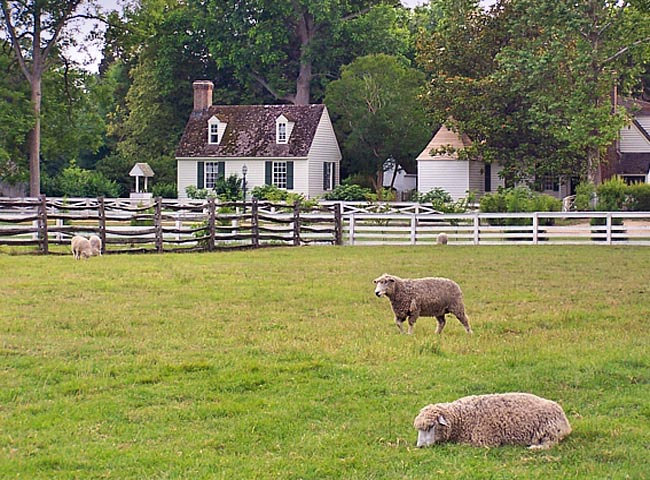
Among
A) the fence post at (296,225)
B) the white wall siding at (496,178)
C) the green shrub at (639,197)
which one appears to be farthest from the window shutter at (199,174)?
the fence post at (296,225)

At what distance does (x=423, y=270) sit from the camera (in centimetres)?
2069

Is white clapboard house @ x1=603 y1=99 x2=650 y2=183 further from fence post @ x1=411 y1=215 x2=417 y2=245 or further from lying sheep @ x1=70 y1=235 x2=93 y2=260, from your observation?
lying sheep @ x1=70 y1=235 x2=93 y2=260

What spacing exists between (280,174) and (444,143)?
30.4 ft

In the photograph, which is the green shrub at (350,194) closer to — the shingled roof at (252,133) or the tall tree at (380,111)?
the tall tree at (380,111)

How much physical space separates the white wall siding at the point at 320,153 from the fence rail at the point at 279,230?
20857 mm

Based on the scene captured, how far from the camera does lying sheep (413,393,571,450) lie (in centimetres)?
761

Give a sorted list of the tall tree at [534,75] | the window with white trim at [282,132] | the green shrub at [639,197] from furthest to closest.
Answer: the window with white trim at [282,132]
the tall tree at [534,75]
the green shrub at [639,197]

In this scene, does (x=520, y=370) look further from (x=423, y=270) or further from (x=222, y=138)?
(x=222, y=138)

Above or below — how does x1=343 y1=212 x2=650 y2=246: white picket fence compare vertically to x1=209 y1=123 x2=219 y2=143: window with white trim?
below

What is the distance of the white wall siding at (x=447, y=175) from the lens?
51156 mm

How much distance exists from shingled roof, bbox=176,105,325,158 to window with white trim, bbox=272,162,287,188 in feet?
2.16

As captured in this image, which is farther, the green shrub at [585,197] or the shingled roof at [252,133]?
the shingled roof at [252,133]

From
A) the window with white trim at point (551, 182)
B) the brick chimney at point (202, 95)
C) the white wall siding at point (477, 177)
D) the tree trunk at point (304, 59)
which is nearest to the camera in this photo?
the window with white trim at point (551, 182)

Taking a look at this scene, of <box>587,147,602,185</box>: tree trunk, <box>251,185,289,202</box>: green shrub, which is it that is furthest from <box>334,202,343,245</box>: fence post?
<box>587,147,602,185</box>: tree trunk
